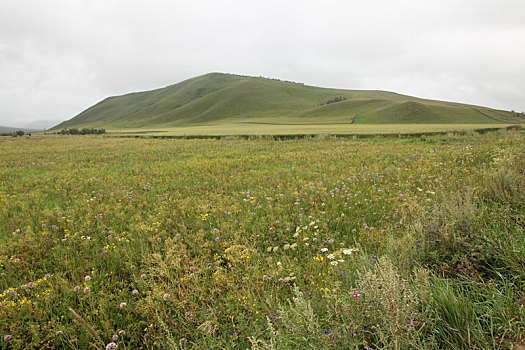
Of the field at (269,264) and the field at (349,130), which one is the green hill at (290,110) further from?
the field at (269,264)

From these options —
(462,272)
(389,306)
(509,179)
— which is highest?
(509,179)

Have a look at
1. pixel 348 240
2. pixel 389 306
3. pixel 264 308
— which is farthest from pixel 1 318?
pixel 348 240

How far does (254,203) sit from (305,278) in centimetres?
311

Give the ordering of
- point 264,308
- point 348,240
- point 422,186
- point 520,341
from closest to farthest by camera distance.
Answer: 1. point 520,341
2. point 264,308
3. point 348,240
4. point 422,186

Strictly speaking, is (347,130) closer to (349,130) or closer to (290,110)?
(349,130)

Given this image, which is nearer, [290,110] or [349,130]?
[349,130]

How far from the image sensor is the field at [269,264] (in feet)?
6.68

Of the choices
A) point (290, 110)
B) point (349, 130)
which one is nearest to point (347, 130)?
point (349, 130)

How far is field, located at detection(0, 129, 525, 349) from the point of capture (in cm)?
204

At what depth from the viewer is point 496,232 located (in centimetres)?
320

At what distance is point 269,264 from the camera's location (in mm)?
3607

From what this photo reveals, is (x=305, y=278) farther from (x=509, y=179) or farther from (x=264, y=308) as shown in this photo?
(x=509, y=179)

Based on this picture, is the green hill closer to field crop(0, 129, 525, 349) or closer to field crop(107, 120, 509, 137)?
field crop(107, 120, 509, 137)

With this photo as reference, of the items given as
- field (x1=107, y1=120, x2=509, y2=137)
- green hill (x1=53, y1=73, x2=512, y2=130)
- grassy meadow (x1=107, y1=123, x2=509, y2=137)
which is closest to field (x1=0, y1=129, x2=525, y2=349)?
grassy meadow (x1=107, y1=123, x2=509, y2=137)
